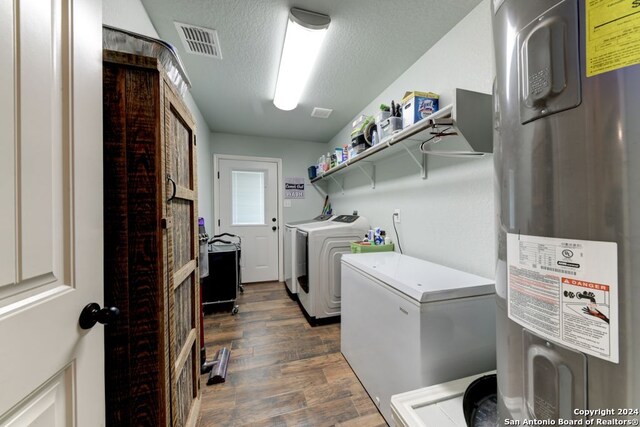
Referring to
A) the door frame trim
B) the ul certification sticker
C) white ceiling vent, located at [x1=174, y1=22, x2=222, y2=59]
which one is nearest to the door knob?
the ul certification sticker

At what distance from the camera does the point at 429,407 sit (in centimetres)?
77

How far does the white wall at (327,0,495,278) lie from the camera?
4.38 ft

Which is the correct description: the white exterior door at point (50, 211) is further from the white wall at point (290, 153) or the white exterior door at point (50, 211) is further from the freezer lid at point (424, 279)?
the white wall at point (290, 153)

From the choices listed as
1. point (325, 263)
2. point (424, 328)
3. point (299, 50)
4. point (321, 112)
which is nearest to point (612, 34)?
point (424, 328)

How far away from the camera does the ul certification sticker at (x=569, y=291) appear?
1.16ft

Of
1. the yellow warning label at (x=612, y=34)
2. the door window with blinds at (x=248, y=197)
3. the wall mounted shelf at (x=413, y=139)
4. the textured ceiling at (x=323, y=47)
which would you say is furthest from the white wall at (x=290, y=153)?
the yellow warning label at (x=612, y=34)

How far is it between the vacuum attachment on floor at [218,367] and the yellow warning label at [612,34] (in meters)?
2.20

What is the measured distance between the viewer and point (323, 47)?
176cm

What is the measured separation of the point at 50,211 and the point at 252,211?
3426 millimetres

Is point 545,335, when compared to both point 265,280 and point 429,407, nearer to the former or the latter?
point 429,407

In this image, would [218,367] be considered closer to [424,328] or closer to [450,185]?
[424,328]

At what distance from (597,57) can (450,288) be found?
3.01 feet

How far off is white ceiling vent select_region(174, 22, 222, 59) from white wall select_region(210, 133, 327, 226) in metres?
1.96

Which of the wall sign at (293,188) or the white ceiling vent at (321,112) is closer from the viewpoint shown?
the white ceiling vent at (321,112)
